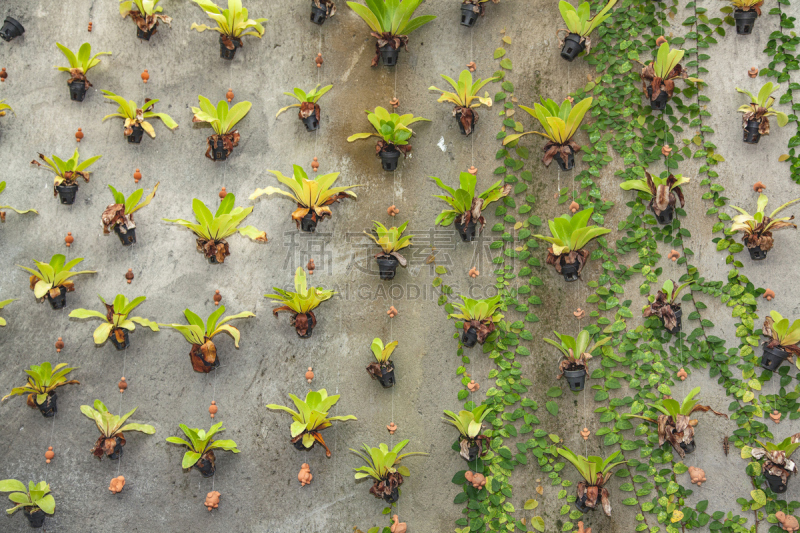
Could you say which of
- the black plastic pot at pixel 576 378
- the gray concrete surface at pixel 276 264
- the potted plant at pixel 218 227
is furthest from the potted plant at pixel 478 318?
the potted plant at pixel 218 227

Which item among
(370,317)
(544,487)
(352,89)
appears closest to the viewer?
(544,487)

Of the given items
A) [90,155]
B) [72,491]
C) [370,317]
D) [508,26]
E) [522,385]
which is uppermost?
[508,26]

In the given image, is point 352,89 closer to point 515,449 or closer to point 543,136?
point 543,136

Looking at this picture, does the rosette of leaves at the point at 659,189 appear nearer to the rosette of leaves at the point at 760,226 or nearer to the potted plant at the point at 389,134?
the rosette of leaves at the point at 760,226

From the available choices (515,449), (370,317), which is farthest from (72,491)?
(515,449)

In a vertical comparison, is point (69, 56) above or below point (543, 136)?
above

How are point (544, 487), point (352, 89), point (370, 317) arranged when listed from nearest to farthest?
point (544, 487)
point (370, 317)
point (352, 89)
